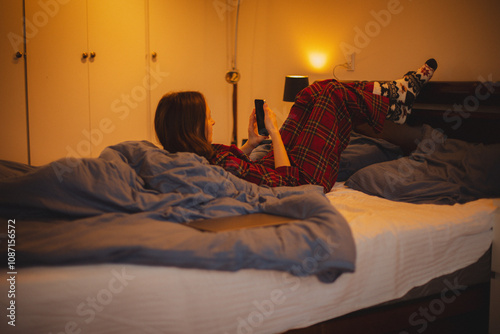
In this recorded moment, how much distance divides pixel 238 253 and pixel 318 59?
2417 mm

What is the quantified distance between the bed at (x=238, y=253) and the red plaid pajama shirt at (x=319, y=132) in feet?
0.57

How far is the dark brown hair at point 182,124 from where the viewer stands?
161cm

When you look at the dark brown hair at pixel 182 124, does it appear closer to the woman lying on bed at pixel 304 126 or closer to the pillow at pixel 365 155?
the woman lying on bed at pixel 304 126

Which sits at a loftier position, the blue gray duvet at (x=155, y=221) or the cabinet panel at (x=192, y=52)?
the cabinet panel at (x=192, y=52)

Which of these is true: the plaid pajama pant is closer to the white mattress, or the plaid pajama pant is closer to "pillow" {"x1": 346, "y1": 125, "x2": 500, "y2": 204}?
"pillow" {"x1": 346, "y1": 125, "x2": 500, "y2": 204}

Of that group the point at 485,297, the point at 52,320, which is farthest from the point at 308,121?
the point at 52,320

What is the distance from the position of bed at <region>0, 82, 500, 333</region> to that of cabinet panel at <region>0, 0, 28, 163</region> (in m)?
1.86

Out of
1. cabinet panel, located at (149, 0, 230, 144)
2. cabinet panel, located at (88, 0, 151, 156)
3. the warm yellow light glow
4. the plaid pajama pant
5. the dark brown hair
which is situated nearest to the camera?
the dark brown hair

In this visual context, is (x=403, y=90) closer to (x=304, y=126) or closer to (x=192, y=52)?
(x=304, y=126)

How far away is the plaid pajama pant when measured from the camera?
6.09ft

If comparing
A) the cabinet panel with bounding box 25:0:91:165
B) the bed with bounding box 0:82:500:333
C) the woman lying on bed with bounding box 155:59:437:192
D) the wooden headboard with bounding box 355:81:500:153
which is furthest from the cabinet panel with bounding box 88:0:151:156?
the wooden headboard with bounding box 355:81:500:153

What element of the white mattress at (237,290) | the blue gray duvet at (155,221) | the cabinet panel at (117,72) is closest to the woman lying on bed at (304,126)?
the blue gray duvet at (155,221)

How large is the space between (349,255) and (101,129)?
288 centimetres

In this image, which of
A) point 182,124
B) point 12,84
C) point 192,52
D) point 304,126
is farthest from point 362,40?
point 12,84
